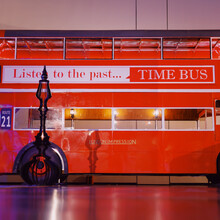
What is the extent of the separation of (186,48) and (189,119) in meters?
1.74

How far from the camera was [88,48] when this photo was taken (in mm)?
7113

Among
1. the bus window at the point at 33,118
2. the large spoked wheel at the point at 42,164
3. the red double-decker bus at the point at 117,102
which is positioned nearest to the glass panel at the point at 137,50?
the red double-decker bus at the point at 117,102

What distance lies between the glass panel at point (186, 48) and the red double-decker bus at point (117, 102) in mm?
23

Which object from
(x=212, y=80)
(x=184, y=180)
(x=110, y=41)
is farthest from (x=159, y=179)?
(x=110, y=41)

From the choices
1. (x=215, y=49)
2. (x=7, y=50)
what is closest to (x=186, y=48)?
(x=215, y=49)

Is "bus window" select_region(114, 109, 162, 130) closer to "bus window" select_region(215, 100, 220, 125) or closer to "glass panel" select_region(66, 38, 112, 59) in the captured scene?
"bus window" select_region(215, 100, 220, 125)

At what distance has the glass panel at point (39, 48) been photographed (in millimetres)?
6953

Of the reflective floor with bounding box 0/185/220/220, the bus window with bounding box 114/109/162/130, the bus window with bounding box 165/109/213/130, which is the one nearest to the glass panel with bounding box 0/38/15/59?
the bus window with bounding box 114/109/162/130

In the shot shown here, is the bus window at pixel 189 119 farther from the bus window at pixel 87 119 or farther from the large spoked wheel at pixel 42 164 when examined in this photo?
the large spoked wheel at pixel 42 164

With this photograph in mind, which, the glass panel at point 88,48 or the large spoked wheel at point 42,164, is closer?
the large spoked wheel at point 42,164

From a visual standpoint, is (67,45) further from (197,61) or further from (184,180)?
(184,180)

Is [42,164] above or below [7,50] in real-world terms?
below

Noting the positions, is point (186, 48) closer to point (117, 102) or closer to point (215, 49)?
point (215, 49)

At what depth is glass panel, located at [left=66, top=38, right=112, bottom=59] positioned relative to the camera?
275 inches
